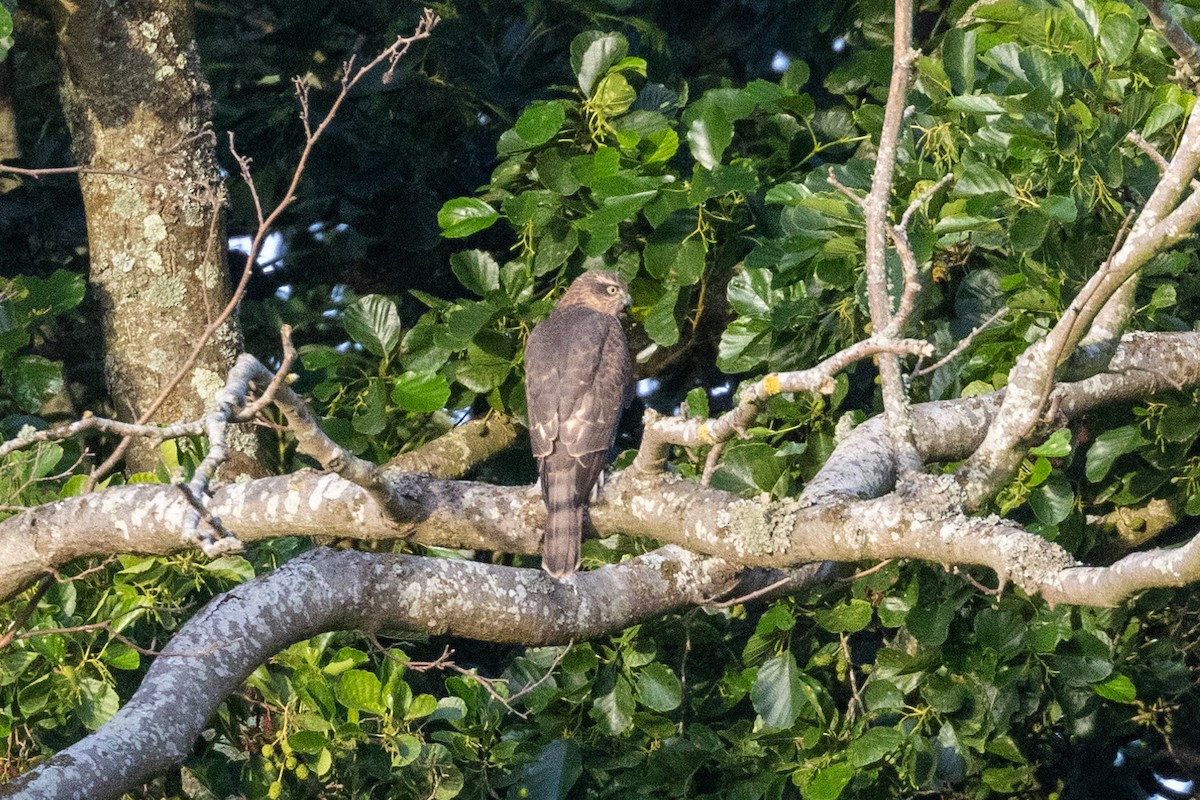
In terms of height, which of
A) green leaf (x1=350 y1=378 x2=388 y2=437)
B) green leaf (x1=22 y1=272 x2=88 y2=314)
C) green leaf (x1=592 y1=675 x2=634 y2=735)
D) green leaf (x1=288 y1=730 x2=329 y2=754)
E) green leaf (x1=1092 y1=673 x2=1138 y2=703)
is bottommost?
green leaf (x1=1092 y1=673 x2=1138 y2=703)

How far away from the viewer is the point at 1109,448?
3723 millimetres

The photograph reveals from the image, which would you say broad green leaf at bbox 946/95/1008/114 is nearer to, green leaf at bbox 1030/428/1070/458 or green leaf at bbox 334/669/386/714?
green leaf at bbox 1030/428/1070/458

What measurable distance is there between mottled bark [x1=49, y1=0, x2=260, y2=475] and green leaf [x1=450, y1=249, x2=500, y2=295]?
0.73 m

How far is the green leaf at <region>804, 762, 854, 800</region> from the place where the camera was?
11.4 feet

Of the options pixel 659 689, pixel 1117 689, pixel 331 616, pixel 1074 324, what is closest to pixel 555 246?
pixel 659 689

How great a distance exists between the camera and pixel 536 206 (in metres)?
4.04

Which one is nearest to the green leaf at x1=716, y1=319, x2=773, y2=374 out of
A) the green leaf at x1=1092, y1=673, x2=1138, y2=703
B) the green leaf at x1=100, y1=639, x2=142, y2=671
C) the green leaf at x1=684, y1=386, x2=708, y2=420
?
the green leaf at x1=684, y1=386, x2=708, y2=420

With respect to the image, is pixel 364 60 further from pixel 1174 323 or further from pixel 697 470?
pixel 1174 323

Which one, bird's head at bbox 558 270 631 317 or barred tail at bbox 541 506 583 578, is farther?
bird's head at bbox 558 270 631 317

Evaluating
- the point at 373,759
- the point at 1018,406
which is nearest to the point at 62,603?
the point at 373,759

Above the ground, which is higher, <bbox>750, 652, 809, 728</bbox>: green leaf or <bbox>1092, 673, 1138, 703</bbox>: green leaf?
<bbox>750, 652, 809, 728</bbox>: green leaf

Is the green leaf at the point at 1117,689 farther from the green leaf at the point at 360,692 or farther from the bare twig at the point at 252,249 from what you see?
the bare twig at the point at 252,249

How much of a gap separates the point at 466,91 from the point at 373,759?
2374mm

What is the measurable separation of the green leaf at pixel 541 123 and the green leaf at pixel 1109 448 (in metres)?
1.71
